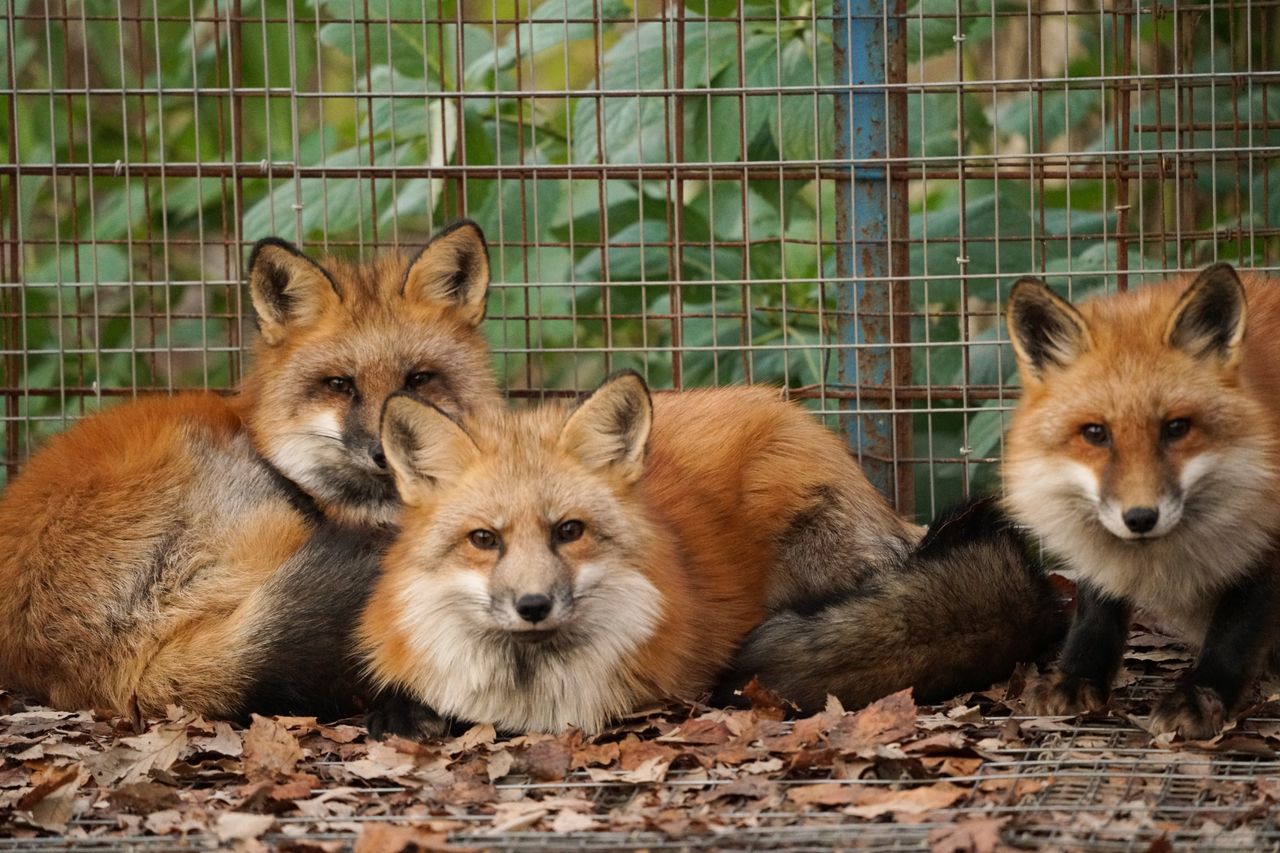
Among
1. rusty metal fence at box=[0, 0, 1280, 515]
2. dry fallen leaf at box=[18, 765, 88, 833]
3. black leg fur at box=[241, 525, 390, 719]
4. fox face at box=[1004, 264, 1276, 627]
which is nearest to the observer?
dry fallen leaf at box=[18, 765, 88, 833]

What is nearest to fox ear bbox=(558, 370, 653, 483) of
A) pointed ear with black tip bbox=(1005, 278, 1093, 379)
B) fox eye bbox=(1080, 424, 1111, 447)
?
pointed ear with black tip bbox=(1005, 278, 1093, 379)

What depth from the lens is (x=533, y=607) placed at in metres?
3.36

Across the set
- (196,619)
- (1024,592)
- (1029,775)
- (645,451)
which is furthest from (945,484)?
(196,619)

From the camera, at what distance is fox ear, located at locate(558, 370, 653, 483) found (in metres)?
3.68

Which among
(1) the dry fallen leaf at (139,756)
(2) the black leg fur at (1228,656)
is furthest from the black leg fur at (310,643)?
(2) the black leg fur at (1228,656)

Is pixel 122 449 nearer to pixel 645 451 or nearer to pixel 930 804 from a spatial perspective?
pixel 645 451

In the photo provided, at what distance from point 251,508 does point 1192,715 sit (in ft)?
8.44

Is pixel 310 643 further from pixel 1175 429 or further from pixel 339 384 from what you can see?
pixel 1175 429

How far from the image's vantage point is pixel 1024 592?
3.87 metres

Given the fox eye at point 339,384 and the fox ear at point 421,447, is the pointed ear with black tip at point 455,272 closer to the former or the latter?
the fox eye at point 339,384

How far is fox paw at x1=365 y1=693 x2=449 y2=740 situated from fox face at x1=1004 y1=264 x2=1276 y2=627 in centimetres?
155

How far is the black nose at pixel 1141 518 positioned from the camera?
3.24m

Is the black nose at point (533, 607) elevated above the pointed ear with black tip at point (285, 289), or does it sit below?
below

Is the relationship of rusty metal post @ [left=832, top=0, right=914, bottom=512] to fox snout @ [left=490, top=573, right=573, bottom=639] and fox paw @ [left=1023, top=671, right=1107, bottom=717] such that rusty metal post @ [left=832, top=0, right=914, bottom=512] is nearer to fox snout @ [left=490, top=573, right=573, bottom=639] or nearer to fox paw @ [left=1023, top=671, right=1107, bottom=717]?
fox paw @ [left=1023, top=671, right=1107, bottom=717]
